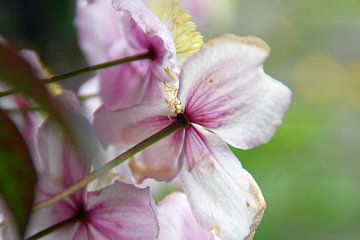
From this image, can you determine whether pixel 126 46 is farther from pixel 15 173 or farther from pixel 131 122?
pixel 15 173

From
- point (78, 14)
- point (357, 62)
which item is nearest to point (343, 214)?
point (357, 62)

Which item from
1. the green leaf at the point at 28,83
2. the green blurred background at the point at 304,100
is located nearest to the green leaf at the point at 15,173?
the green leaf at the point at 28,83

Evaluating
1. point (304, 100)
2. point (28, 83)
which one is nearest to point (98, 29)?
point (28, 83)

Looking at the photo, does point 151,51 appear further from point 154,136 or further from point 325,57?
point 325,57

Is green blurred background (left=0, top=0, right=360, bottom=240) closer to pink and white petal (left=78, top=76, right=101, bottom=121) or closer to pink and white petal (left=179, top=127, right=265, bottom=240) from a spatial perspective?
pink and white petal (left=78, top=76, right=101, bottom=121)

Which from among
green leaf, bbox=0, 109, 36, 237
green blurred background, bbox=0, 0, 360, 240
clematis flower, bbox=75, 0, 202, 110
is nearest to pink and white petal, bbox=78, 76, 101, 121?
clematis flower, bbox=75, 0, 202, 110

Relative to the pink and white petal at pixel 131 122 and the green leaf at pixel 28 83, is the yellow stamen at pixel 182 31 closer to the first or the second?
the pink and white petal at pixel 131 122
